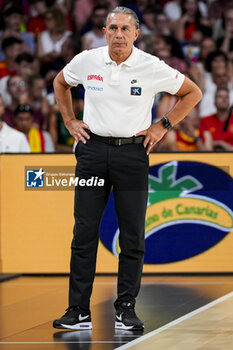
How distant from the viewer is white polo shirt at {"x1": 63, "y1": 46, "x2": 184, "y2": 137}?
22.5 ft

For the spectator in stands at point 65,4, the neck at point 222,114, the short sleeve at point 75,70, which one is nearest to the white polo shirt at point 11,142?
the neck at point 222,114

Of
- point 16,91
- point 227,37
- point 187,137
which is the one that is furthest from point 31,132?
point 227,37

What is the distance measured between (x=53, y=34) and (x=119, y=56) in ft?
29.7

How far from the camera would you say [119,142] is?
6938 mm

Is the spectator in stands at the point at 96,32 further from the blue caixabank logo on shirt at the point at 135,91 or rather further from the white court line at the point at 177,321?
the blue caixabank logo on shirt at the point at 135,91

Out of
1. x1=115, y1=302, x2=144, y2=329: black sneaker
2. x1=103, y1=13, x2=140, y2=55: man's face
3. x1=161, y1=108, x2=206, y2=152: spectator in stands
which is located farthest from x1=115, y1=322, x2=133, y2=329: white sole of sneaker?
x1=161, y1=108, x2=206, y2=152: spectator in stands

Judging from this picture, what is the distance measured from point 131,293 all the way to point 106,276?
3306 mm

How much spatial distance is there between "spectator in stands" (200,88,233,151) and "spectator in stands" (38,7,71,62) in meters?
3.87

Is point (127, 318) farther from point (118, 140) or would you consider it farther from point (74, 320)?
point (118, 140)

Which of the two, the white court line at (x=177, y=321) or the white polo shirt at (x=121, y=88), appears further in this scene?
the white polo shirt at (x=121, y=88)

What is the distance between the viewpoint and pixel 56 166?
9445 millimetres

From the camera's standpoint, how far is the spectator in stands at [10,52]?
50.7 ft

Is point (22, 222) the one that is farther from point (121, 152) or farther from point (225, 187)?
point (121, 152)

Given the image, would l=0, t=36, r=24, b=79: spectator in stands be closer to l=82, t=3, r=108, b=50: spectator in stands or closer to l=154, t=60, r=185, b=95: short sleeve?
l=82, t=3, r=108, b=50: spectator in stands
